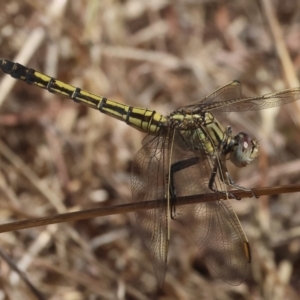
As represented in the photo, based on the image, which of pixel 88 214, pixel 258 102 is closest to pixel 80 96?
pixel 258 102

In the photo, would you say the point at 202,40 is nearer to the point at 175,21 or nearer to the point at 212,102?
the point at 175,21

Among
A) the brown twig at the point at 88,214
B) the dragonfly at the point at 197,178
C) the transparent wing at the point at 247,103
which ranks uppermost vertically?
the transparent wing at the point at 247,103

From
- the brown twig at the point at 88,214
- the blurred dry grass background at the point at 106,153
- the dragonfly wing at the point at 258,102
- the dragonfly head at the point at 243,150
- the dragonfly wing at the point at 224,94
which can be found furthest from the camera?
the blurred dry grass background at the point at 106,153

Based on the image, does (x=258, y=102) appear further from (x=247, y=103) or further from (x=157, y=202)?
(x=157, y=202)

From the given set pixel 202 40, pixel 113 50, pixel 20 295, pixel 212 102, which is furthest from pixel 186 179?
pixel 202 40

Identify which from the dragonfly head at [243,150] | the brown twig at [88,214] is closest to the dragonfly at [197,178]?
the dragonfly head at [243,150]

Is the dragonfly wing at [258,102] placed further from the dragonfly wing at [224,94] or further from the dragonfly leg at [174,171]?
the dragonfly leg at [174,171]
